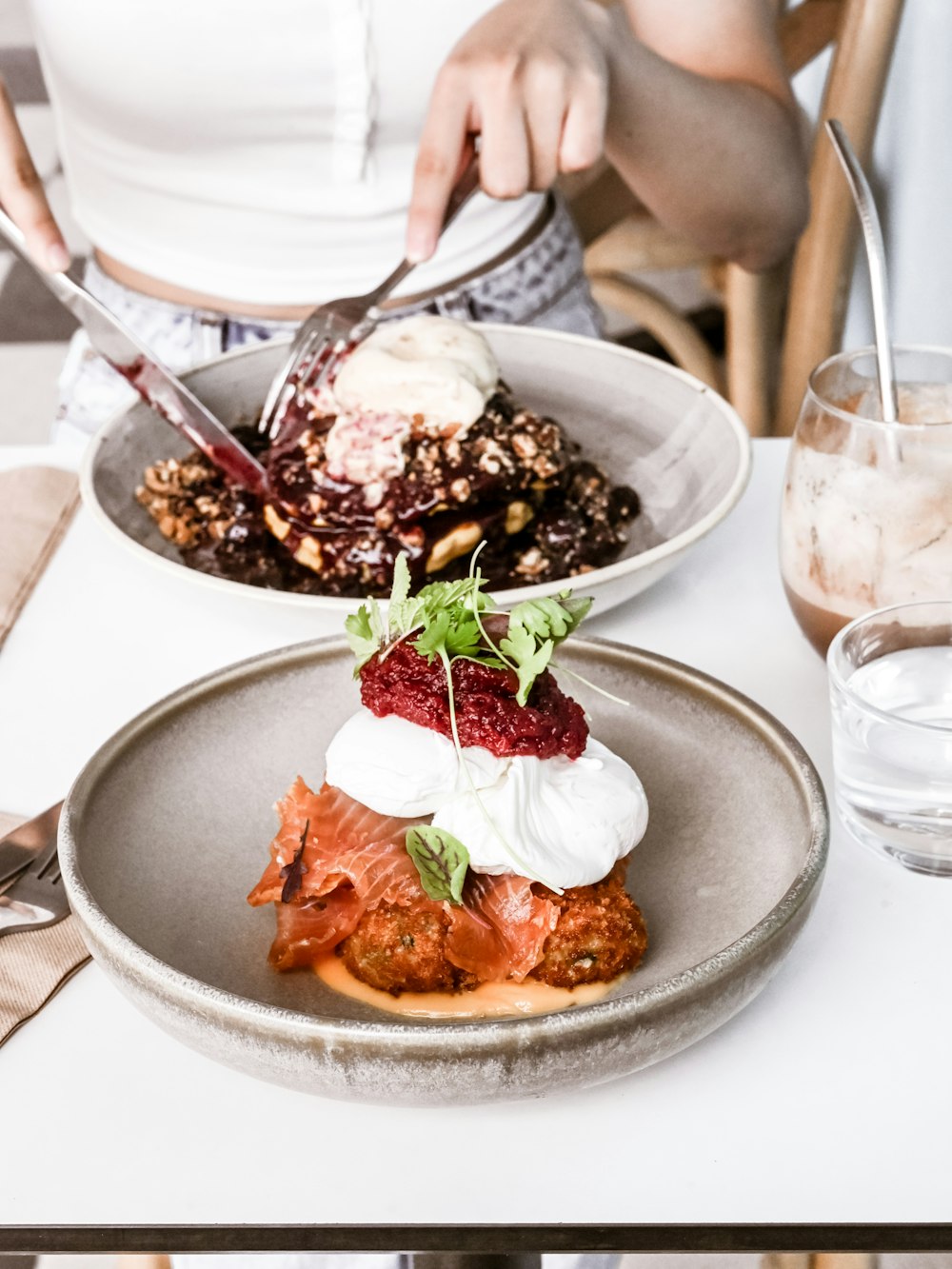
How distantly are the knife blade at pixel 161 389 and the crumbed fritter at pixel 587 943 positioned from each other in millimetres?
508

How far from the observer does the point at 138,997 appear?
533 millimetres

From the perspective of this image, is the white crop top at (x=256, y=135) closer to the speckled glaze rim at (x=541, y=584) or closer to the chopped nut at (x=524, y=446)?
the speckled glaze rim at (x=541, y=584)

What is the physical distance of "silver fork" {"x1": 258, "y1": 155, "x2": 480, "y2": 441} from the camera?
3.47ft

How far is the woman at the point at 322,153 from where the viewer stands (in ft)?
4.37

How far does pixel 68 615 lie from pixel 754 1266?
929 mm

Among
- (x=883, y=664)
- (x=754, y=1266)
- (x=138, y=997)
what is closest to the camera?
(x=138, y=997)

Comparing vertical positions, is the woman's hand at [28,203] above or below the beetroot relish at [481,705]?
above

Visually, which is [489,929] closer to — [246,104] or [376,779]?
[376,779]

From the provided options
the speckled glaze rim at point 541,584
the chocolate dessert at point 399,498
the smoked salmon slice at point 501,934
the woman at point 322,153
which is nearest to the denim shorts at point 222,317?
the woman at point 322,153

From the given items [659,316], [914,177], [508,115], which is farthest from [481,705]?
[659,316]

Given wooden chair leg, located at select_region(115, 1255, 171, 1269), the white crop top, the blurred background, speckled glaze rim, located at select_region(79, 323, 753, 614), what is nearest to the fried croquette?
speckled glaze rim, located at select_region(79, 323, 753, 614)

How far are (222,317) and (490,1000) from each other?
3.22 ft

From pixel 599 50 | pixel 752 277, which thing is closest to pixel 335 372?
pixel 599 50

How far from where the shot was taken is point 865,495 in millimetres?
767
